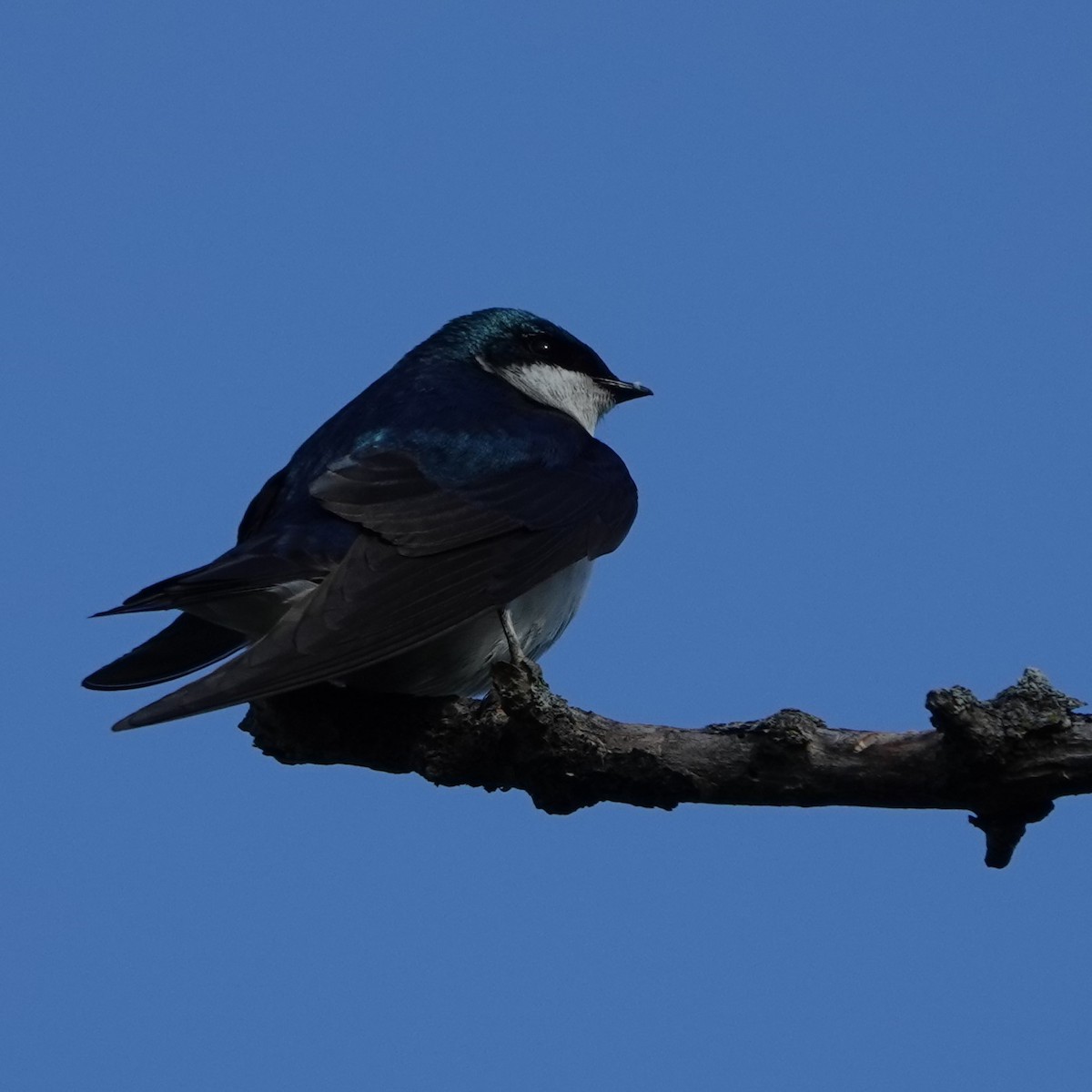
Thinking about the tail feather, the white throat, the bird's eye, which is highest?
the bird's eye

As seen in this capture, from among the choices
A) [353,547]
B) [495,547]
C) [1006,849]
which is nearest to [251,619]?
[353,547]

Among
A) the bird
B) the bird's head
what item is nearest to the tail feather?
the bird

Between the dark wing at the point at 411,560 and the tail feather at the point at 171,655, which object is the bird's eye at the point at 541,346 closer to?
the dark wing at the point at 411,560

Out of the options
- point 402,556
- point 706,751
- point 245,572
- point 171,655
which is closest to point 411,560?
point 402,556

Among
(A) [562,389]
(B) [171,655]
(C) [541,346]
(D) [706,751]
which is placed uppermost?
(C) [541,346]

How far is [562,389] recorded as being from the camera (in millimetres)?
5875

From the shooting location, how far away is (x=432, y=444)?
4.71 meters

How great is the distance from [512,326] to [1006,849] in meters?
2.99

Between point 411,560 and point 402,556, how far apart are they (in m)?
0.03

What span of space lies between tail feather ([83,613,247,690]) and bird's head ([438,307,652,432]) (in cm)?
142

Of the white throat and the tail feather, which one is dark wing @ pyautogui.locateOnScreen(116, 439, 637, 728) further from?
the white throat

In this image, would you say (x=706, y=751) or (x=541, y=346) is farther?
(x=541, y=346)

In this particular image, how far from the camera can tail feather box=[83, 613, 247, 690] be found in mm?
4570

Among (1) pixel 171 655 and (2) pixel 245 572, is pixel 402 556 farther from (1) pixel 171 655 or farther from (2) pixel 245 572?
(1) pixel 171 655
